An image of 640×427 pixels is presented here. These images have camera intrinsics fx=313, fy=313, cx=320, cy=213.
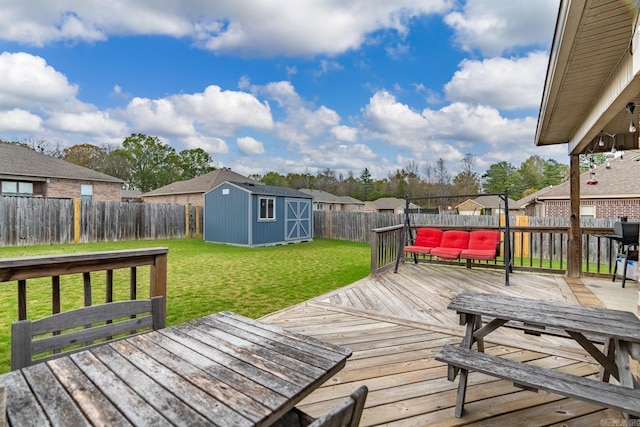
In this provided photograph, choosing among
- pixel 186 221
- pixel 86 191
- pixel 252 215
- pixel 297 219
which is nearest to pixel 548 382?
pixel 252 215

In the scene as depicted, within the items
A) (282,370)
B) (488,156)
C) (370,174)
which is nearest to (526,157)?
(488,156)

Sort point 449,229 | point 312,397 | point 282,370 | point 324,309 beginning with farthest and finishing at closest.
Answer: point 449,229 < point 324,309 < point 312,397 < point 282,370

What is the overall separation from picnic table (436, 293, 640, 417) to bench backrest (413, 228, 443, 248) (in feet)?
12.6

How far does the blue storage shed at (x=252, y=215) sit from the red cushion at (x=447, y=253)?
749cm

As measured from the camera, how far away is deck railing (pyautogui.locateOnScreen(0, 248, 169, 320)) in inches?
65.7

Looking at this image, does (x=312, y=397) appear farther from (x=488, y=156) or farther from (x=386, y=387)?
(x=488, y=156)

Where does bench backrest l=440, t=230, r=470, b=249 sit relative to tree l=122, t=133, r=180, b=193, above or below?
below

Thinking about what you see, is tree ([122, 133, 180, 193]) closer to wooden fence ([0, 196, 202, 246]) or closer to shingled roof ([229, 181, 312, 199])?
wooden fence ([0, 196, 202, 246])

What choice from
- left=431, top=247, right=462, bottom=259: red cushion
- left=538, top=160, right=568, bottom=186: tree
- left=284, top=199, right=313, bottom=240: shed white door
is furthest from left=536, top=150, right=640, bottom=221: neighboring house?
left=538, top=160, right=568, bottom=186: tree

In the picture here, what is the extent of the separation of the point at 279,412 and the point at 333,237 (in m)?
14.4

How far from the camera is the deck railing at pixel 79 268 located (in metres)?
1.67

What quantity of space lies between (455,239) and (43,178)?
1761 cm

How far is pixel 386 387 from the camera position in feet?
6.82

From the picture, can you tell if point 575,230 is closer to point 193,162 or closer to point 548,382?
point 548,382
